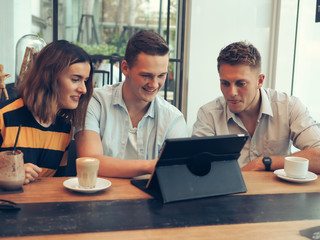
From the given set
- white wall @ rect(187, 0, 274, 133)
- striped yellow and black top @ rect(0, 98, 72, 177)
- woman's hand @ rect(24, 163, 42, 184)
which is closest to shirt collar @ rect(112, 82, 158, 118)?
striped yellow and black top @ rect(0, 98, 72, 177)

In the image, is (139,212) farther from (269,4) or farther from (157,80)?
(269,4)

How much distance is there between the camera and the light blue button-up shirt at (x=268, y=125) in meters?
2.19

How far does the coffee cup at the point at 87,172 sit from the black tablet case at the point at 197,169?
20 cm

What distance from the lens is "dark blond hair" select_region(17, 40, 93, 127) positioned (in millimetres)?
1804

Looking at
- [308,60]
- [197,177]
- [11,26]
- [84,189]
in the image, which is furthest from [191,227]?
[11,26]

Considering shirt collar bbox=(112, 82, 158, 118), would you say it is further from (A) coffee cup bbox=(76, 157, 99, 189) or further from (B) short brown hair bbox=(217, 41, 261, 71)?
→ (A) coffee cup bbox=(76, 157, 99, 189)

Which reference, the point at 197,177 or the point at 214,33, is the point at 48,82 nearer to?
the point at 197,177

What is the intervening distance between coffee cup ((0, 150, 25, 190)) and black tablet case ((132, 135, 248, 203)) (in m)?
0.45

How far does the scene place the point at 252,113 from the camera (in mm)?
2254

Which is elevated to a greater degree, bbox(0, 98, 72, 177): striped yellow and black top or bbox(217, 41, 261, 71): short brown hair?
bbox(217, 41, 261, 71): short brown hair

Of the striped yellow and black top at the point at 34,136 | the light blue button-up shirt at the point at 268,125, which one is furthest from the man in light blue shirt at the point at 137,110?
the light blue button-up shirt at the point at 268,125

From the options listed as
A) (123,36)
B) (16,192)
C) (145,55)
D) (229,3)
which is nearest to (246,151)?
(145,55)

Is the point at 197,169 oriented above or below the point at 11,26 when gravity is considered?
Result: below

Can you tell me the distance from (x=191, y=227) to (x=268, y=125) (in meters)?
1.25
